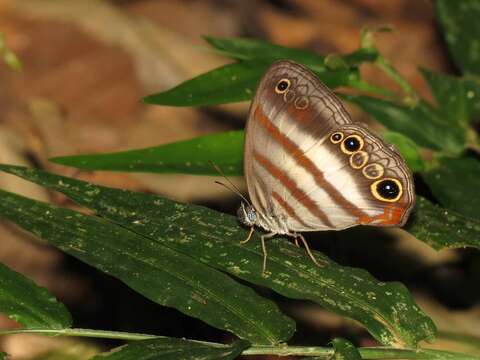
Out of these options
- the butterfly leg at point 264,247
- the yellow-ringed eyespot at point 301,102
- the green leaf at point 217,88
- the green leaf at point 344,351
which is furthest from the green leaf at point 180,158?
the green leaf at point 344,351

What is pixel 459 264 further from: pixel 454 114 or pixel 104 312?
pixel 104 312

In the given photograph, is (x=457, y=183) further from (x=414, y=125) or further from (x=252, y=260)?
(x=252, y=260)

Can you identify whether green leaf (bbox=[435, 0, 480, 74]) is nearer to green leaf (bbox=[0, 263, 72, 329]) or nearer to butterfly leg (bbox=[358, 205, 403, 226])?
butterfly leg (bbox=[358, 205, 403, 226])

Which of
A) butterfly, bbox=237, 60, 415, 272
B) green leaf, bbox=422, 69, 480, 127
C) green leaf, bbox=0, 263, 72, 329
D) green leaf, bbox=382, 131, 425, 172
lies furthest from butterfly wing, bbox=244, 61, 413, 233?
green leaf, bbox=422, 69, 480, 127

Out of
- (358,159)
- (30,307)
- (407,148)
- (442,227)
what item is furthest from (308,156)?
(30,307)

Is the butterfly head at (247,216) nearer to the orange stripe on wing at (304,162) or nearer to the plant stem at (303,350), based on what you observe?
the orange stripe on wing at (304,162)

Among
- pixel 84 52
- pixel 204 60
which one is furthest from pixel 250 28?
pixel 84 52
